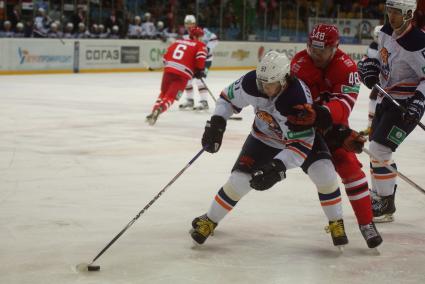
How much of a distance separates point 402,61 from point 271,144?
108 cm

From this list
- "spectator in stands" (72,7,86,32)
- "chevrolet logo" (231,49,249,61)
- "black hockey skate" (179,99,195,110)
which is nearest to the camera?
"black hockey skate" (179,99,195,110)

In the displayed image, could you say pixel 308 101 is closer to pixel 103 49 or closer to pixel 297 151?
pixel 297 151

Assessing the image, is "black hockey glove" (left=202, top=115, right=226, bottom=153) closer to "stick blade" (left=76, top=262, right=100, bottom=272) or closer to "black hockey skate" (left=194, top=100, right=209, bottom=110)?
"stick blade" (left=76, top=262, right=100, bottom=272)

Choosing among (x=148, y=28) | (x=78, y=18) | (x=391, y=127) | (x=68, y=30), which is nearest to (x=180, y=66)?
(x=391, y=127)

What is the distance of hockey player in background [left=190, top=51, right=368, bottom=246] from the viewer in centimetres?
351

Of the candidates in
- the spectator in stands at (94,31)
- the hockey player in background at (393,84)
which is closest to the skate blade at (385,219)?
the hockey player in background at (393,84)

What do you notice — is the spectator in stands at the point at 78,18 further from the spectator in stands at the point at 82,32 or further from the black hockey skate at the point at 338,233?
the black hockey skate at the point at 338,233

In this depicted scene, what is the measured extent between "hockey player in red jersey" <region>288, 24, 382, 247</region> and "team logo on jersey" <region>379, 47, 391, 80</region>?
0.74 metres

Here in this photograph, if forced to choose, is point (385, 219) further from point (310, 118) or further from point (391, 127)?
point (310, 118)

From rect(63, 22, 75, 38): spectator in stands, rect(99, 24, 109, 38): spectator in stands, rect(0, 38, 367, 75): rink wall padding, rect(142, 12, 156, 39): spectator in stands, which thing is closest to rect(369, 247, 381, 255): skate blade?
rect(0, 38, 367, 75): rink wall padding

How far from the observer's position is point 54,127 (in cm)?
843

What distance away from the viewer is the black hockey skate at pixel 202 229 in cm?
381

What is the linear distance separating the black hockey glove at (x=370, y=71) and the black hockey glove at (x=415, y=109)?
308mm

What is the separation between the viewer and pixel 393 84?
4582 mm
